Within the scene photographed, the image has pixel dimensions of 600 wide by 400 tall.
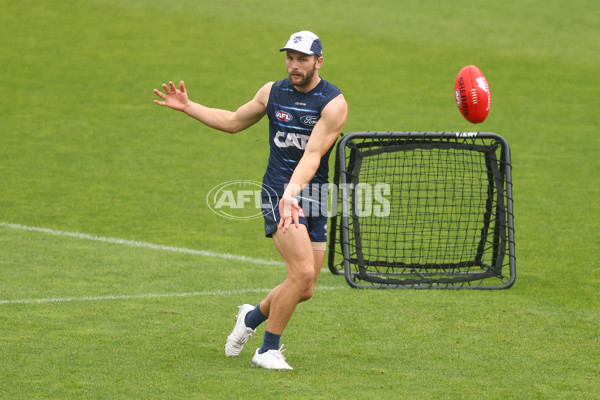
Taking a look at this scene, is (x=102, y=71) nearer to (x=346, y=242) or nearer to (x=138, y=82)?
(x=138, y=82)

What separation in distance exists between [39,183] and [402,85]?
999cm

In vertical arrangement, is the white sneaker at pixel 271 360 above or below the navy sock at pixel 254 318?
below

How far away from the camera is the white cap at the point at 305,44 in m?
6.57

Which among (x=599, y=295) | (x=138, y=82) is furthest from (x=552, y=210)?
(x=138, y=82)

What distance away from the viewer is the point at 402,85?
69.7ft

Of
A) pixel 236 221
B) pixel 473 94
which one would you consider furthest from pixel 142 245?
pixel 473 94

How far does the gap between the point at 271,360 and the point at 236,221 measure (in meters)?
6.03

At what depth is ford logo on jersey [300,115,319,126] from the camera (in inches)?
266

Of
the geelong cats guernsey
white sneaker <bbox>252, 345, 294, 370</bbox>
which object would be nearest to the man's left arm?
the geelong cats guernsey

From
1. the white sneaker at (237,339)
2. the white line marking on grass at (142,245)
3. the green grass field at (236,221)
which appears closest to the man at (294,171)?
the white sneaker at (237,339)

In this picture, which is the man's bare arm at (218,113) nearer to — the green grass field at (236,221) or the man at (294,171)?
the man at (294,171)

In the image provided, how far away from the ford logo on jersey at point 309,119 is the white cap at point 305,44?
0.47 m

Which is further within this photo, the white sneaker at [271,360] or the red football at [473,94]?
the red football at [473,94]

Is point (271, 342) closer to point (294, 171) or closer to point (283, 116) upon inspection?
point (294, 171)
